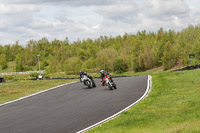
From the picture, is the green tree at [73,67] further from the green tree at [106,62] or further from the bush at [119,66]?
the bush at [119,66]

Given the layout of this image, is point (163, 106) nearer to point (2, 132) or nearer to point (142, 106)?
point (142, 106)

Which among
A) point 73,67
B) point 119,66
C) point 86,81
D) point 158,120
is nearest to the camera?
point 158,120

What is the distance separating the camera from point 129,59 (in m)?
110

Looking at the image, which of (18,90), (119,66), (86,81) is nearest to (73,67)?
(119,66)

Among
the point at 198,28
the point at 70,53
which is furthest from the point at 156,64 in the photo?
the point at 70,53

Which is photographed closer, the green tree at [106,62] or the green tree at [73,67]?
the green tree at [106,62]

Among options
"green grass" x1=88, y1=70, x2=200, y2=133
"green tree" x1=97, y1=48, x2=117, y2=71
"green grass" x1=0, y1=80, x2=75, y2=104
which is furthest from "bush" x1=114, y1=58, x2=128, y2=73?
"green grass" x1=88, y1=70, x2=200, y2=133

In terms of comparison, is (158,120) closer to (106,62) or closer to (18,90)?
(18,90)

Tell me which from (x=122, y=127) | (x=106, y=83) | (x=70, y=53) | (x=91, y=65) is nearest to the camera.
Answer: (x=122, y=127)

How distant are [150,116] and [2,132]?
5067 mm

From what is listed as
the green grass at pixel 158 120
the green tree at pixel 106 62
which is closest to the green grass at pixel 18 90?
the green grass at pixel 158 120

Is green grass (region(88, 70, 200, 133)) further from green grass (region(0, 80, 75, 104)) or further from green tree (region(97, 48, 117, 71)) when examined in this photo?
green tree (region(97, 48, 117, 71))

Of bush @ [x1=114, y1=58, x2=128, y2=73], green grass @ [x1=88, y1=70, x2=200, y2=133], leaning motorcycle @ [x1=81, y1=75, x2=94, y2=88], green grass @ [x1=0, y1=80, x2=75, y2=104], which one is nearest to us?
green grass @ [x1=88, y1=70, x2=200, y2=133]

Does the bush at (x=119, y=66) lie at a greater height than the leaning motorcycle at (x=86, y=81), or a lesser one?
greater
